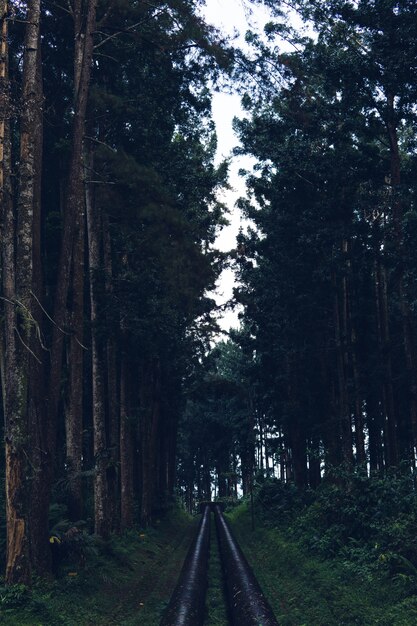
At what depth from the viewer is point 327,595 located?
12391mm

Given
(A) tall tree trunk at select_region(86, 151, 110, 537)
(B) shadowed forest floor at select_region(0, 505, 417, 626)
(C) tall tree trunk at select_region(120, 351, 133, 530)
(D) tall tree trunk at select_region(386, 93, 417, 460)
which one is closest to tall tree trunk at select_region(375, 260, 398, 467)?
(D) tall tree trunk at select_region(386, 93, 417, 460)

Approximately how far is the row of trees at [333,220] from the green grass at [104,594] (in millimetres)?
6969

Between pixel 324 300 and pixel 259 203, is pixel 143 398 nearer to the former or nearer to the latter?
pixel 324 300

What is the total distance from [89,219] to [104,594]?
1211 cm

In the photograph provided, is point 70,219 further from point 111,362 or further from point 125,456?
point 125,456

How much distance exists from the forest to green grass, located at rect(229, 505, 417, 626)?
0.15 meters

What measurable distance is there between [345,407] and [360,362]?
8352 mm

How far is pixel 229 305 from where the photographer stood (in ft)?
111

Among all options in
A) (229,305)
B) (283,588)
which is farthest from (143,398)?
(283,588)

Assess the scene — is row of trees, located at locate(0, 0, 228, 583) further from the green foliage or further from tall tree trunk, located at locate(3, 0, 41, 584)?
the green foliage

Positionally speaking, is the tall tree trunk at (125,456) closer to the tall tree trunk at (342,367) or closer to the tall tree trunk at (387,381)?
the tall tree trunk at (342,367)

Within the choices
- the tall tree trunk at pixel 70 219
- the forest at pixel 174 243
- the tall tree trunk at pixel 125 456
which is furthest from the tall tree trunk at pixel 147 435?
the tall tree trunk at pixel 70 219

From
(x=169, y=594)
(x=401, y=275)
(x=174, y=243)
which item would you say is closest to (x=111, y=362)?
(x=174, y=243)

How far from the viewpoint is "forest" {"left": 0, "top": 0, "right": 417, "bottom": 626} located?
1309cm
